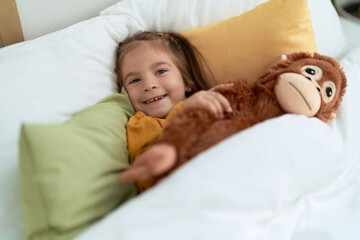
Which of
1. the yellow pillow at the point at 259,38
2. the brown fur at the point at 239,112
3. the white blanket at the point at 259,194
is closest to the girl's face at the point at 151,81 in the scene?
the yellow pillow at the point at 259,38

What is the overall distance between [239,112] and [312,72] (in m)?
0.22

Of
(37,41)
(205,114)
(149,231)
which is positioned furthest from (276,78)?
(37,41)

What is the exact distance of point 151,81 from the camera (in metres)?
0.97

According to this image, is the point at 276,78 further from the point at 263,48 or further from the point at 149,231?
the point at 149,231

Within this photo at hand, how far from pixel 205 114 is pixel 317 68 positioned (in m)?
0.35

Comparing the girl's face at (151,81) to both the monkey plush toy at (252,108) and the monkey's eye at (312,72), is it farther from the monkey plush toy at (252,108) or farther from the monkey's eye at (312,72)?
the monkey's eye at (312,72)

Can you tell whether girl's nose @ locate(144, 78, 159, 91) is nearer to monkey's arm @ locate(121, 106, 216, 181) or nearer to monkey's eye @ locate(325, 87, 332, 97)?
monkey's arm @ locate(121, 106, 216, 181)

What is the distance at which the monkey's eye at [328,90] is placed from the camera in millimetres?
745

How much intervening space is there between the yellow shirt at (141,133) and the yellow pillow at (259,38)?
0.34m

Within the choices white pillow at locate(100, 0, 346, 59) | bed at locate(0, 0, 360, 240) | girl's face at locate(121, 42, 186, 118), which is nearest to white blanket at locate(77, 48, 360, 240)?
bed at locate(0, 0, 360, 240)

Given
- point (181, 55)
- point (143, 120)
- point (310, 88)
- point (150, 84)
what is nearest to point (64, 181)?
point (143, 120)

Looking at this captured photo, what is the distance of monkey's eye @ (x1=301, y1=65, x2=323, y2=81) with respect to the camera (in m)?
0.74

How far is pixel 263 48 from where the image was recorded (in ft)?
3.26

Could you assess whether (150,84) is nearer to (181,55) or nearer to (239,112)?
(181,55)
